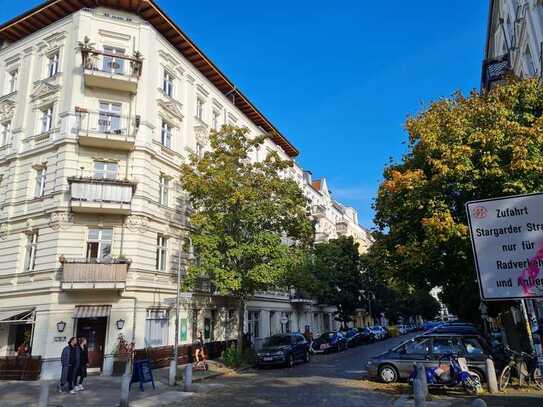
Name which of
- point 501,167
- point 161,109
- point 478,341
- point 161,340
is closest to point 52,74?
point 161,109

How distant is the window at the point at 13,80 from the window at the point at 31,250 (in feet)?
30.9

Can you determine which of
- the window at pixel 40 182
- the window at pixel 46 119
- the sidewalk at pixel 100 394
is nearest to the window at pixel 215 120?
the window at pixel 46 119

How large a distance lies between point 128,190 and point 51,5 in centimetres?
1125

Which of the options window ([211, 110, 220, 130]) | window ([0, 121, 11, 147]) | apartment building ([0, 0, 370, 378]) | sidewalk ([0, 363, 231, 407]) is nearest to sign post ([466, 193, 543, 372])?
sidewalk ([0, 363, 231, 407])

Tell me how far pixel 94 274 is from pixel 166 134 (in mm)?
9190

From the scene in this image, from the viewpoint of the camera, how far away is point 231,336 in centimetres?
2709

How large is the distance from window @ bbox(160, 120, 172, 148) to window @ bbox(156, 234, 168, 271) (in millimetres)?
5222

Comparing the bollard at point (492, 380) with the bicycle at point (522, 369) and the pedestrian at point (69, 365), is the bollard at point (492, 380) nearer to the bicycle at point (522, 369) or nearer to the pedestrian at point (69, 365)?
the bicycle at point (522, 369)

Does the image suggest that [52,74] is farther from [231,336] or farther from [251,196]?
[231,336]

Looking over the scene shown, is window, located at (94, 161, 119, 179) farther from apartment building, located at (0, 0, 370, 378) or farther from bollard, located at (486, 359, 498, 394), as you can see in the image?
bollard, located at (486, 359, 498, 394)

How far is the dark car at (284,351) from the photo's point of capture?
69.2ft

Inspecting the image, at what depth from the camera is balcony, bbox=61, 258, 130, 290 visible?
17688 mm

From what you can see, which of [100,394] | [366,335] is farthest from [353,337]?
[100,394]

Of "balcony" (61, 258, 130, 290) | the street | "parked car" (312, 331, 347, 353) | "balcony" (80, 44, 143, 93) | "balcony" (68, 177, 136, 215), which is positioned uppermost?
"balcony" (80, 44, 143, 93)
